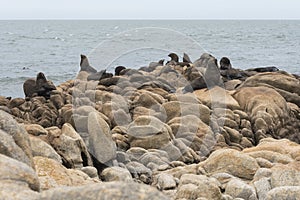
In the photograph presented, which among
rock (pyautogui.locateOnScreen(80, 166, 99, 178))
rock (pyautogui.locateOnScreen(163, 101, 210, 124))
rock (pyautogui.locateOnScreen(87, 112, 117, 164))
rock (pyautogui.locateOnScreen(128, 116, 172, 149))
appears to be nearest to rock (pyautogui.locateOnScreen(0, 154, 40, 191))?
rock (pyautogui.locateOnScreen(80, 166, 99, 178))

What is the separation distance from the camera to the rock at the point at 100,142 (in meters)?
12.3

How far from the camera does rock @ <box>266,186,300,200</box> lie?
27.5 ft

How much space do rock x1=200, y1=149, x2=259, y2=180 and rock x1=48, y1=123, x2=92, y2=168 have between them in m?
2.59

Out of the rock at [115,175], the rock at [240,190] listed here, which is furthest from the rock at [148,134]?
the rock at [240,190]

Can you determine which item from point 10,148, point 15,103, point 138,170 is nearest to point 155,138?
point 138,170

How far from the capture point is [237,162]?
11.1 m

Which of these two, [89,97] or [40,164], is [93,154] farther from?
[89,97]

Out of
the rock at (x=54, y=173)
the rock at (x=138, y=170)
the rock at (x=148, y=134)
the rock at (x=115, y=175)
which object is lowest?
the rock at (x=138, y=170)

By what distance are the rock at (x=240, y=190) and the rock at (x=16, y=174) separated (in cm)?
542

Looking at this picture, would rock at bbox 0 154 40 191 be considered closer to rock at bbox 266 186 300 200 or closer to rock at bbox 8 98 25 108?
rock at bbox 266 186 300 200

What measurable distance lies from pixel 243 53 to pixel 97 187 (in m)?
50.7

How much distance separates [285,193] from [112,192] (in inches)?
215

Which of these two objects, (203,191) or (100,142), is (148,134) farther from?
(203,191)

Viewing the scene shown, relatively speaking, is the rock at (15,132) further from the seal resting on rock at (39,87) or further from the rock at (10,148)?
the seal resting on rock at (39,87)
